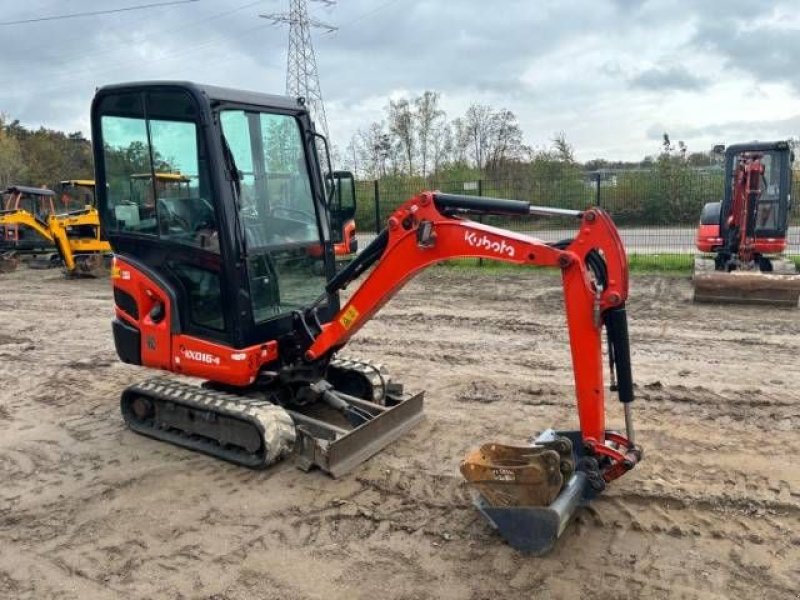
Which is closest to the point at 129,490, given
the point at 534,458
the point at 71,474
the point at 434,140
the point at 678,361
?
the point at 71,474

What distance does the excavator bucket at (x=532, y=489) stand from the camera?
3.68 meters

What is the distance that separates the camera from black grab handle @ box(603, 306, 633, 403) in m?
3.72

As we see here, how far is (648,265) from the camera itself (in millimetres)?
13672

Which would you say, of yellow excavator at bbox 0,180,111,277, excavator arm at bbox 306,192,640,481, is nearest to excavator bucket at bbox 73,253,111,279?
yellow excavator at bbox 0,180,111,277

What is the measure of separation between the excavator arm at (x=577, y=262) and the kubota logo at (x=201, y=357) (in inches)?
55.1

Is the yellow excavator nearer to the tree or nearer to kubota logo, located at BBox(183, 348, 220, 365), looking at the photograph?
kubota logo, located at BBox(183, 348, 220, 365)

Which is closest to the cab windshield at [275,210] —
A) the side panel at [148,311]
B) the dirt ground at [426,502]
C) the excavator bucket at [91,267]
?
the side panel at [148,311]

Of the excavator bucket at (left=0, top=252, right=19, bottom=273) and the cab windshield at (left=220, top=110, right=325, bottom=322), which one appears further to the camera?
the excavator bucket at (left=0, top=252, right=19, bottom=273)

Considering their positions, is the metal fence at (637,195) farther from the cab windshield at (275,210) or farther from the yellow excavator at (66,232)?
the cab windshield at (275,210)

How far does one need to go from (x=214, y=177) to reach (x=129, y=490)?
2173 millimetres

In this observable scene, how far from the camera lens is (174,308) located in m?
5.17

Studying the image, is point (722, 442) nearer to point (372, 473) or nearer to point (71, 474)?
point (372, 473)

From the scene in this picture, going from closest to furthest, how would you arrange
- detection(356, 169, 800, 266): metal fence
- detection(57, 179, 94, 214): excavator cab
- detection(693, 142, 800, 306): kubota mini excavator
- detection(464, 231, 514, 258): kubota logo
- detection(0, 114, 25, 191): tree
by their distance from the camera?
detection(464, 231, 514, 258): kubota logo
detection(693, 142, 800, 306): kubota mini excavator
detection(356, 169, 800, 266): metal fence
detection(57, 179, 94, 214): excavator cab
detection(0, 114, 25, 191): tree

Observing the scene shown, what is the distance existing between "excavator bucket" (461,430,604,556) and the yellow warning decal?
1334 mm
